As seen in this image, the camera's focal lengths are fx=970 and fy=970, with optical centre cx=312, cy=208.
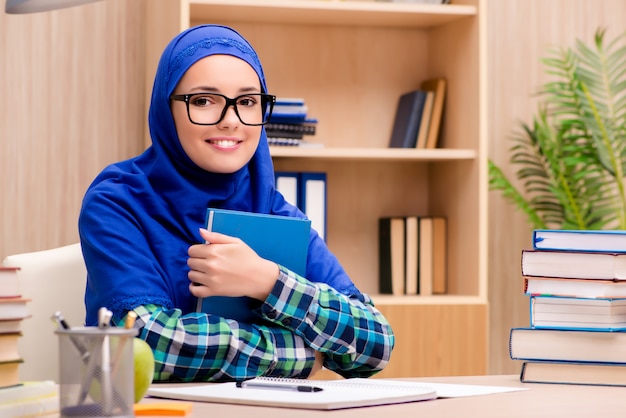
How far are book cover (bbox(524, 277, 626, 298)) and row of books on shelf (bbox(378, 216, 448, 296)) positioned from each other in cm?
186

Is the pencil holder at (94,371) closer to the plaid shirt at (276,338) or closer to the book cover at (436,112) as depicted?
the plaid shirt at (276,338)

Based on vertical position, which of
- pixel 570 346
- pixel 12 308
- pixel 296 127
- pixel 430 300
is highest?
pixel 296 127

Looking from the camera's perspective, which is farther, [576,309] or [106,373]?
[576,309]

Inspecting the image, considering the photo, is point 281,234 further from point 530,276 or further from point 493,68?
point 493,68

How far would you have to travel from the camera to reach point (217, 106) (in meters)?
1.85


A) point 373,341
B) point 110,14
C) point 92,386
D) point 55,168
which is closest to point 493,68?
point 110,14

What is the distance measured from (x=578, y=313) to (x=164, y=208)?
783mm

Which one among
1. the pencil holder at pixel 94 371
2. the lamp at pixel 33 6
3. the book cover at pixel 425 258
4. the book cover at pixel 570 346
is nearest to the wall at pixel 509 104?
the book cover at pixel 425 258

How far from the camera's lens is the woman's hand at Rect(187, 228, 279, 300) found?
1.64m

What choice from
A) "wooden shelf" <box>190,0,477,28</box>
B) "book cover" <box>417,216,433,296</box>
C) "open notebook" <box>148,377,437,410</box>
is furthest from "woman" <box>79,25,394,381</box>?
"book cover" <box>417,216,433,296</box>

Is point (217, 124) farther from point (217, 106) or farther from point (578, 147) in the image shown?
point (578, 147)

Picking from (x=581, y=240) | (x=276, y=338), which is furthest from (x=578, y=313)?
(x=276, y=338)

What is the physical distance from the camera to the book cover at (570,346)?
1.52 m

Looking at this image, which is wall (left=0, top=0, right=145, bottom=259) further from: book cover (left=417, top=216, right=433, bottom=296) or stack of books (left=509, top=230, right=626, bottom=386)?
A: stack of books (left=509, top=230, right=626, bottom=386)
